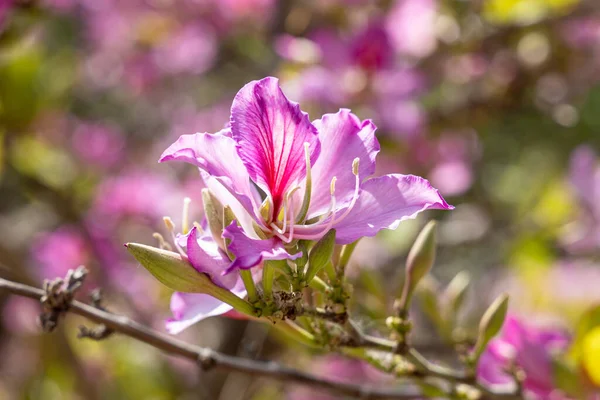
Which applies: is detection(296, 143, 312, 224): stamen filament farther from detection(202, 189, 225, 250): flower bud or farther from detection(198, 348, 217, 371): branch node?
detection(198, 348, 217, 371): branch node

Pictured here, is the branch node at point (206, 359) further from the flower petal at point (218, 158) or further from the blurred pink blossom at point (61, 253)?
the blurred pink blossom at point (61, 253)

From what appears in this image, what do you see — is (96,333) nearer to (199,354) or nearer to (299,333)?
(199,354)

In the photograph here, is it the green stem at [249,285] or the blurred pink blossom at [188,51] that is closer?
the green stem at [249,285]

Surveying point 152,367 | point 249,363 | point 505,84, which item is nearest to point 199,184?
point 152,367

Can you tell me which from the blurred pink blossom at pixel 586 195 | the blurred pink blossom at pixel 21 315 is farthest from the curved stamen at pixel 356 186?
the blurred pink blossom at pixel 21 315

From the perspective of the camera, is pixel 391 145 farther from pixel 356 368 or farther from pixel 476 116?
pixel 356 368

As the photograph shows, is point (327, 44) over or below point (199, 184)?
over

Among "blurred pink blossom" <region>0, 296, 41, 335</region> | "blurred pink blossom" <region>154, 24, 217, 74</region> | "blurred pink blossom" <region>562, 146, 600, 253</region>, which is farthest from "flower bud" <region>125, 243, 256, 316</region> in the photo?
"blurred pink blossom" <region>154, 24, 217, 74</region>
